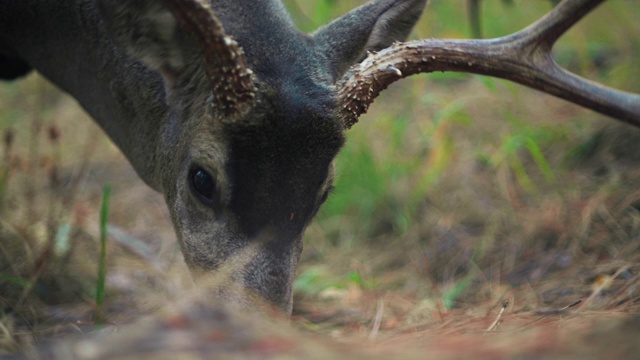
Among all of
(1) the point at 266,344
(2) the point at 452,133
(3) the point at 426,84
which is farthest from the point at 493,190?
(1) the point at 266,344

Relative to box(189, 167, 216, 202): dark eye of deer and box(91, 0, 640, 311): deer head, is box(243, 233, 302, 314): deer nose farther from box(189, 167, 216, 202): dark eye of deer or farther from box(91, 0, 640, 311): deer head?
box(189, 167, 216, 202): dark eye of deer

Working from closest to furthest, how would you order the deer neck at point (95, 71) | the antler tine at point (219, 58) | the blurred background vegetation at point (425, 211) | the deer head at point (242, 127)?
the antler tine at point (219, 58) → the deer head at point (242, 127) → the deer neck at point (95, 71) → the blurred background vegetation at point (425, 211)

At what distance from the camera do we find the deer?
9.71ft

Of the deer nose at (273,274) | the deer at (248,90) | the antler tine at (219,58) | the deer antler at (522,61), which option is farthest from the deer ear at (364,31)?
the deer nose at (273,274)

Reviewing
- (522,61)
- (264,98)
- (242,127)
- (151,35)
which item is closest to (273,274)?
(242,127)

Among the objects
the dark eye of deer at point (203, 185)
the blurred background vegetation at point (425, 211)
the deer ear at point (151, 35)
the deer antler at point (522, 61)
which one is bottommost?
the blurred background vegetation at point (425, 211)

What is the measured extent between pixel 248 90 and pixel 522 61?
1.30 meters

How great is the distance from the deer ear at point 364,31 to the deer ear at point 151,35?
0.62 meters

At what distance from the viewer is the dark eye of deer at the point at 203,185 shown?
10.2ft

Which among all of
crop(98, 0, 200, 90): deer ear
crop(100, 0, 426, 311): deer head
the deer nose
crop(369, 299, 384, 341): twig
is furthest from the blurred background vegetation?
crop(98, 0, 200, 90): deer ear

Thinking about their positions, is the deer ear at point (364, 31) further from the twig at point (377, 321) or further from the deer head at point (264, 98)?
the twig at point (377, 321)

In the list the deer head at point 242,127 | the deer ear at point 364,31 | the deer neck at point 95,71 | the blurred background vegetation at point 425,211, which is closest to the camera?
the deer head at point 242,127

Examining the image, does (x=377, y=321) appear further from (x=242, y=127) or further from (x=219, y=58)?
(x=219, y=58)

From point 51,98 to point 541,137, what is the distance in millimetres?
5270
